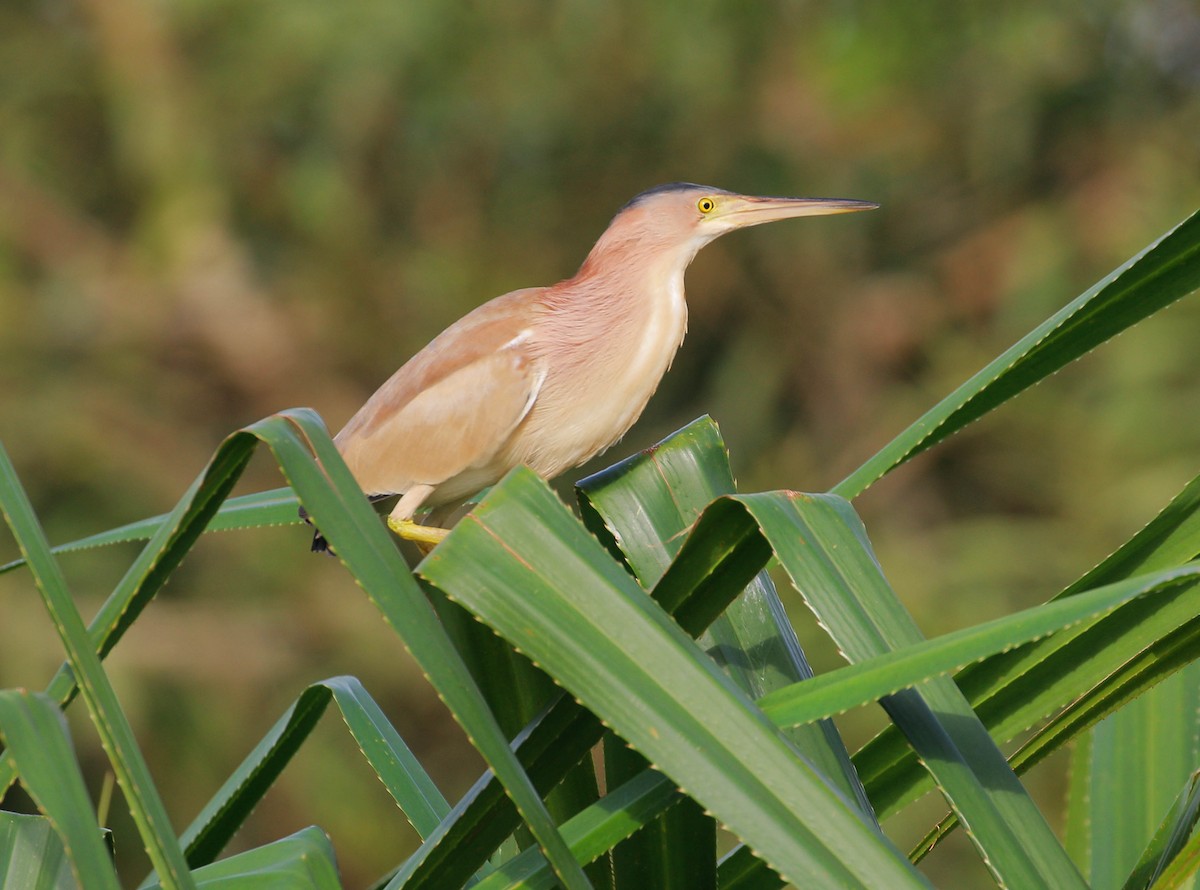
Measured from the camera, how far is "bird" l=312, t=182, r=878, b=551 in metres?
1.66

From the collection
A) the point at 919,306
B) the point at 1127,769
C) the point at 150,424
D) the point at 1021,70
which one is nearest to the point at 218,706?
the point at 150,424

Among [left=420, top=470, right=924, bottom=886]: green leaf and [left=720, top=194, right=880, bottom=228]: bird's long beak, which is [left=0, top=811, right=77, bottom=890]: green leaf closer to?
[left=420, top=470, right=924, bottom=886]: green leaf

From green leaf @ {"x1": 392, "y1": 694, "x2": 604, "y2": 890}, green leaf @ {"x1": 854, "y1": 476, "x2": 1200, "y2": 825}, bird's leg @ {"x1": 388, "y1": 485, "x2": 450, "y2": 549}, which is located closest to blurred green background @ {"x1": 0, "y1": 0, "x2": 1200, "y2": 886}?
bird's leg @ {"x1": 388, "y1": 485, "x2": 450, "y2": 549}

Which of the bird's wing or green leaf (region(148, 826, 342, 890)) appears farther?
the bird's wing

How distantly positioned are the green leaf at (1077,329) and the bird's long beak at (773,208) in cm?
87

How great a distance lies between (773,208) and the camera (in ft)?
5.86

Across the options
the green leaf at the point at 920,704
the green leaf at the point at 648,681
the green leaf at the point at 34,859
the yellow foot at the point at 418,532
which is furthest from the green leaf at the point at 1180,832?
the yellow foot at the point at 418,532

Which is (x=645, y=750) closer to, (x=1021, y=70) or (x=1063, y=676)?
(x=1063, y=676)

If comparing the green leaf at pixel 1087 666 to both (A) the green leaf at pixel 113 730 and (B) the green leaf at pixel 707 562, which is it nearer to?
(B) the green leaf at pixel 707 562

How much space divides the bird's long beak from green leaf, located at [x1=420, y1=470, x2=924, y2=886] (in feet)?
3.66

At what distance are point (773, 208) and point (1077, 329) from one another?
1000 millimetres

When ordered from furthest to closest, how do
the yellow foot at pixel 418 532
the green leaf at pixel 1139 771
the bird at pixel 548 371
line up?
the bird at pixel 548 371 → the yellow foot at pixel 418 532 → the green leaf at pixel 1139 771

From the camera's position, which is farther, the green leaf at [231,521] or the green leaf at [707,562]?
the green leaf at [231,521]

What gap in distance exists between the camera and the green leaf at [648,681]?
0.61 m
